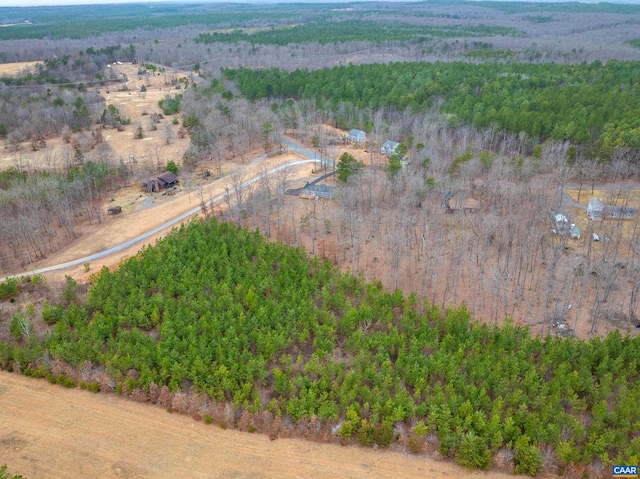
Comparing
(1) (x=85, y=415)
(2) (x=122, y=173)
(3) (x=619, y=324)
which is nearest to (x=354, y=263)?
(3) (x=619, y=324)

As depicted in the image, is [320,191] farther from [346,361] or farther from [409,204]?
[346,361]

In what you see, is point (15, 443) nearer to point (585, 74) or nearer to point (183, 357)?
point (183, 357)

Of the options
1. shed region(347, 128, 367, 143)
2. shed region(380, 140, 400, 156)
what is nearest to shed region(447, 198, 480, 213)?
shed region(380, 140, 400, 156)

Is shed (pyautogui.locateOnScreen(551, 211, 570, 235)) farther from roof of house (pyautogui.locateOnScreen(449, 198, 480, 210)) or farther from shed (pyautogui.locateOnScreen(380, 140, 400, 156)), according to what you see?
shed (pyautogui.locateOnScreen(380, 140, 400, 156))

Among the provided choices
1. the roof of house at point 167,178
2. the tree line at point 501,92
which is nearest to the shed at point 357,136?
the tree line at point 501,92

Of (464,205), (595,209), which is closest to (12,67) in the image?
(464,205)

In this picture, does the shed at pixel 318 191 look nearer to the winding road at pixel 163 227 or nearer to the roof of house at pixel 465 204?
the winding road at pixel 163 227
